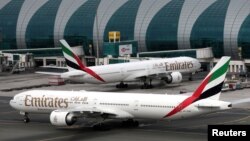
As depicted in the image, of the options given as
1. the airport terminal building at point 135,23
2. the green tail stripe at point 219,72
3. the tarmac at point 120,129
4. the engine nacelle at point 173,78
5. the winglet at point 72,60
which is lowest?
the tarmac at point 120,129

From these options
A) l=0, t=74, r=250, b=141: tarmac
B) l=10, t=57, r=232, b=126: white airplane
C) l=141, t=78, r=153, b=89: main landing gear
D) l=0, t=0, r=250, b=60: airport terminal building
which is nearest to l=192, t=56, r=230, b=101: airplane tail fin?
l=10, t=57, r=232, b=126: white airplane

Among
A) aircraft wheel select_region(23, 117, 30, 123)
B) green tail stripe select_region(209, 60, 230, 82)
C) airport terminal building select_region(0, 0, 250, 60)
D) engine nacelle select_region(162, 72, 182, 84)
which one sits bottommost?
aircraft wheel select_region(23, 117, 30, 123)

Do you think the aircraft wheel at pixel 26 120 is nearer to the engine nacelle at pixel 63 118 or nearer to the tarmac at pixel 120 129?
the tarmac at pixel 120 129

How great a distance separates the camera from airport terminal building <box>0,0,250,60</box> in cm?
13100

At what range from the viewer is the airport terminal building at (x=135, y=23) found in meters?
131

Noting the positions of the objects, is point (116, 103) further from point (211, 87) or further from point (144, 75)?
point (144, 75)

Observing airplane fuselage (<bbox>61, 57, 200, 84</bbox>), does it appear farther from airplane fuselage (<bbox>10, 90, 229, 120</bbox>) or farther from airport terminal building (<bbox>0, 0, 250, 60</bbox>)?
airplane fuselage (<bbox>10, 90, 229, 120</bbox>)

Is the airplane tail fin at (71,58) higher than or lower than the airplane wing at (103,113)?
higher

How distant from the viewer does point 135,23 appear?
143 m

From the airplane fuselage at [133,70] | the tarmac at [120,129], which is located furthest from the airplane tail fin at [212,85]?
the airplane fuselage at [133,70]

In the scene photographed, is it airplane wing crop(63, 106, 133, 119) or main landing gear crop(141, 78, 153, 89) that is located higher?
main landing gear crop(141, 78, 153, 89)

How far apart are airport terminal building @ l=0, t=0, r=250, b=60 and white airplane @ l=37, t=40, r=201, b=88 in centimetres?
1792

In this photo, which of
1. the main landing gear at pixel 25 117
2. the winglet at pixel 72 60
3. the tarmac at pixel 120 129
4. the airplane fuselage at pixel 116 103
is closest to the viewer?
the airplane fuselage at pixel 116 103

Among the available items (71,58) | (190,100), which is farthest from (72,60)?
(190,100)
